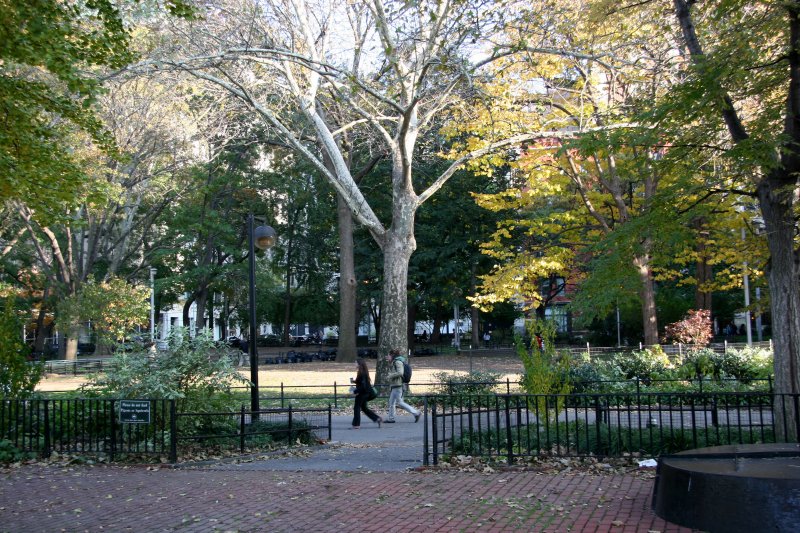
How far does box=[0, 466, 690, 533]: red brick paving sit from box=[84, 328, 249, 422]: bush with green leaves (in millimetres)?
1859

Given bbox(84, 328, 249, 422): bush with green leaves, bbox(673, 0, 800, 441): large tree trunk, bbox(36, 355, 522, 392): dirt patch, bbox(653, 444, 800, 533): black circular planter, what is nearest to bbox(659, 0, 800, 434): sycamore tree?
bbox(673, 0, 800, 441): large tree trunk

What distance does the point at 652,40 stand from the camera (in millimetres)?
17234

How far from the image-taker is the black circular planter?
19.7 ft

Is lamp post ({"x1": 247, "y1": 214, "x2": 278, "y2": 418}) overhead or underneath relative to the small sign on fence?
overhead

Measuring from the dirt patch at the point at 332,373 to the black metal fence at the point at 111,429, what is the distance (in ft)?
41.3

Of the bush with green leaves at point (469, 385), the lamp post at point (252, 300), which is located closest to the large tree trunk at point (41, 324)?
the bush with green leaves at point (469, 385)

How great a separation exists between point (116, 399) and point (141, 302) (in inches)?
1078

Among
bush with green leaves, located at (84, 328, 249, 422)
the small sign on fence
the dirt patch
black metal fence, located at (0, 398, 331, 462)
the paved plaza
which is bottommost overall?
the paved plaza

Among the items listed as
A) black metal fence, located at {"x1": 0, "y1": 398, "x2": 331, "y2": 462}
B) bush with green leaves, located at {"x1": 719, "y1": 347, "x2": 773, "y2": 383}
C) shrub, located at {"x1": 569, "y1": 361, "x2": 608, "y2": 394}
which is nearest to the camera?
black metal fence, located at {"x1": 0, "y1": 398, "x2": 331, "y2": 462}

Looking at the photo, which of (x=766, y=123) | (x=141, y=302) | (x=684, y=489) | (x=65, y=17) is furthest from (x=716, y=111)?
(x=141, y=302)

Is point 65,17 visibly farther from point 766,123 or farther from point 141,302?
point 141,302

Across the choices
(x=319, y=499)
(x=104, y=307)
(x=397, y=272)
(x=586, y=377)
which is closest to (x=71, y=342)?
(x=104, y=307)

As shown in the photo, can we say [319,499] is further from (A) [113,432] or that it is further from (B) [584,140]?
(B) [584,140]

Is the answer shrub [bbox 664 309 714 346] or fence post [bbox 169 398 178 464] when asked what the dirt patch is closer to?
shrub [bbox 664 309 714 346]
